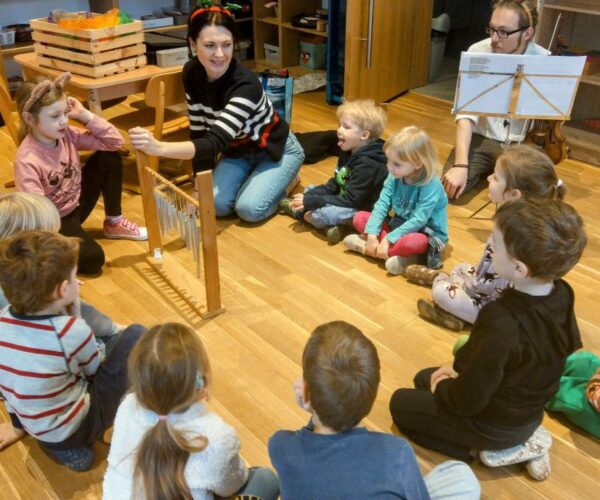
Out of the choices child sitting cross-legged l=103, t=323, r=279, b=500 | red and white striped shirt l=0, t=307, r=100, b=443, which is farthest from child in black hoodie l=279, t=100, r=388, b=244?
child sitting cross-legged l=103, t=323, r=279, b=500

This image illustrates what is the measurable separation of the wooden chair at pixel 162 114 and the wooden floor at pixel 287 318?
1.28 feet

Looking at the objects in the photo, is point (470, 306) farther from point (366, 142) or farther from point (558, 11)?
point (558, 11)

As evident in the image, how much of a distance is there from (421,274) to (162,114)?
140cm

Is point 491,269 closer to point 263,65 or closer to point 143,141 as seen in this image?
point 143,141

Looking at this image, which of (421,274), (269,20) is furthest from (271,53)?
(421,274)

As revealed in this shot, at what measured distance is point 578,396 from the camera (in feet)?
5.78

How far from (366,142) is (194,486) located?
1.85 m

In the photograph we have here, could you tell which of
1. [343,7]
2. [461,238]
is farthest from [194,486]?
[343,7]

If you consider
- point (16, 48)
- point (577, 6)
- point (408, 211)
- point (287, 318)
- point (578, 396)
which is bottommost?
point (287, 318)

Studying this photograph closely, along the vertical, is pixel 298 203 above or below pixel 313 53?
below

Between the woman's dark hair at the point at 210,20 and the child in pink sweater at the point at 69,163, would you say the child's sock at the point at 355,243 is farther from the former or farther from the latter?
the woman's dark hair at the point at 210,20

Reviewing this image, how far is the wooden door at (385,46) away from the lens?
3.90 m

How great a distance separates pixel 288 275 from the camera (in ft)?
8.22

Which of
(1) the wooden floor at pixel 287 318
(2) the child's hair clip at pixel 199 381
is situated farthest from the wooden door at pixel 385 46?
(2) the child's hair clip at pixel 199 381
